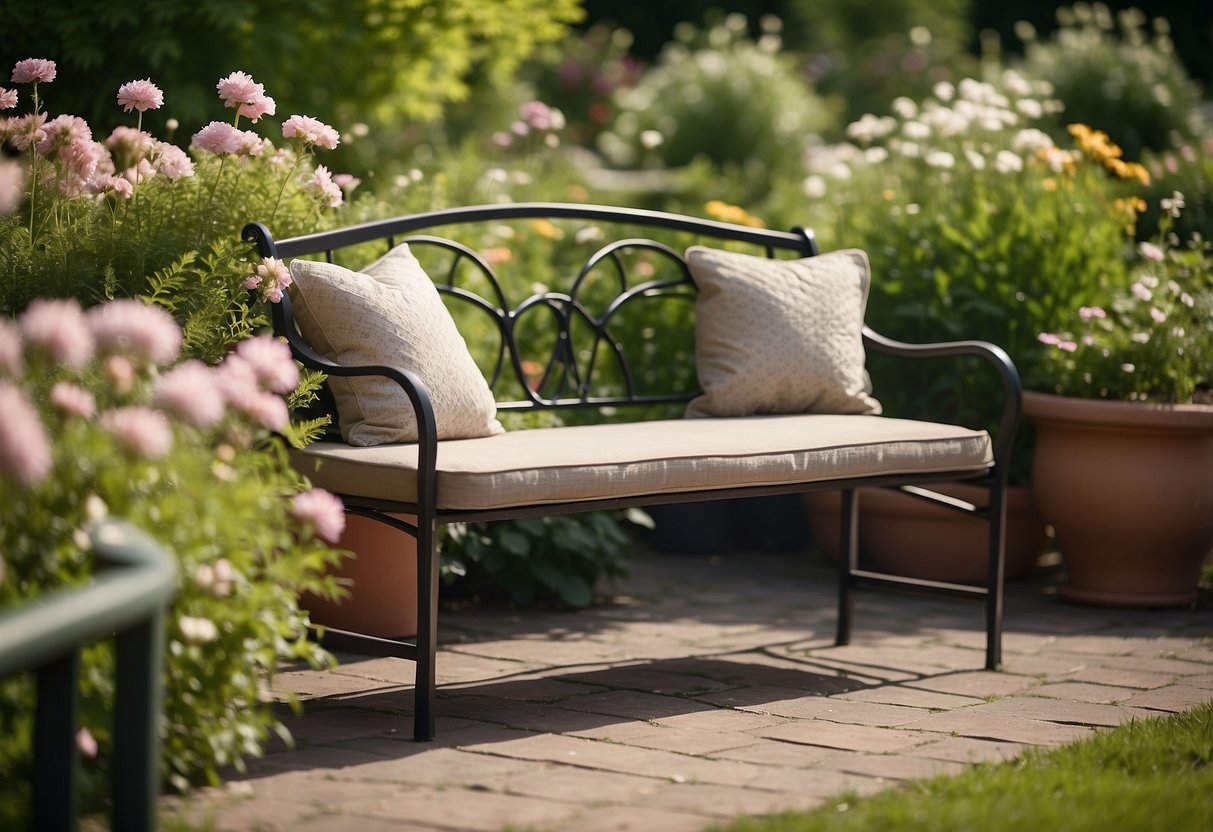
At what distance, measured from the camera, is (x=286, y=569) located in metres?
2.61

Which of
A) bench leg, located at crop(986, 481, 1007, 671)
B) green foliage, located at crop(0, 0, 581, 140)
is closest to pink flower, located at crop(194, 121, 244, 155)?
green foliage, located at crop(0, 0, 581, 140)

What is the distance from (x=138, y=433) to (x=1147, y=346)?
352 cm

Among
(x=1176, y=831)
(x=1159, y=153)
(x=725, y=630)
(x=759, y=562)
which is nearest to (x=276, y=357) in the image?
(x=1176, y=831)

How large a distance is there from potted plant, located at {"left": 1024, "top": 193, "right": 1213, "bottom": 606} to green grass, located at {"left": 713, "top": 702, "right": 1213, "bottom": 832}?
5.58 ft

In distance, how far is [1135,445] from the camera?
487 centimetres

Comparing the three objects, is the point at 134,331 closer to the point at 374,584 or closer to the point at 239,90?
the point at 239,90

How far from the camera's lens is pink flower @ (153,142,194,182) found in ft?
11.2

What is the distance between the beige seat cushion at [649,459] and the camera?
10.5ft

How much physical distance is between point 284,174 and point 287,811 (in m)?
1.70

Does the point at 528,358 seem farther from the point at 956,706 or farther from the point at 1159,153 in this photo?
the point at 1159,153

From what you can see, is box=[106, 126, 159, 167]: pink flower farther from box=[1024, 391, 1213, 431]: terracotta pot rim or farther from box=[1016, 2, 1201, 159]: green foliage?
box=[1016, 2, 1201, 159]: green foliage

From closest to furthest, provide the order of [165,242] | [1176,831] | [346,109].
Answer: [1176,831]
[165,242]
[346,109]

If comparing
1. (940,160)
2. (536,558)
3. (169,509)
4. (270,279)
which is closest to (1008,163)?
(940,160)

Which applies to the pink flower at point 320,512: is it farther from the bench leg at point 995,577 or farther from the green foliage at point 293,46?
the green foliage at point 293,46
